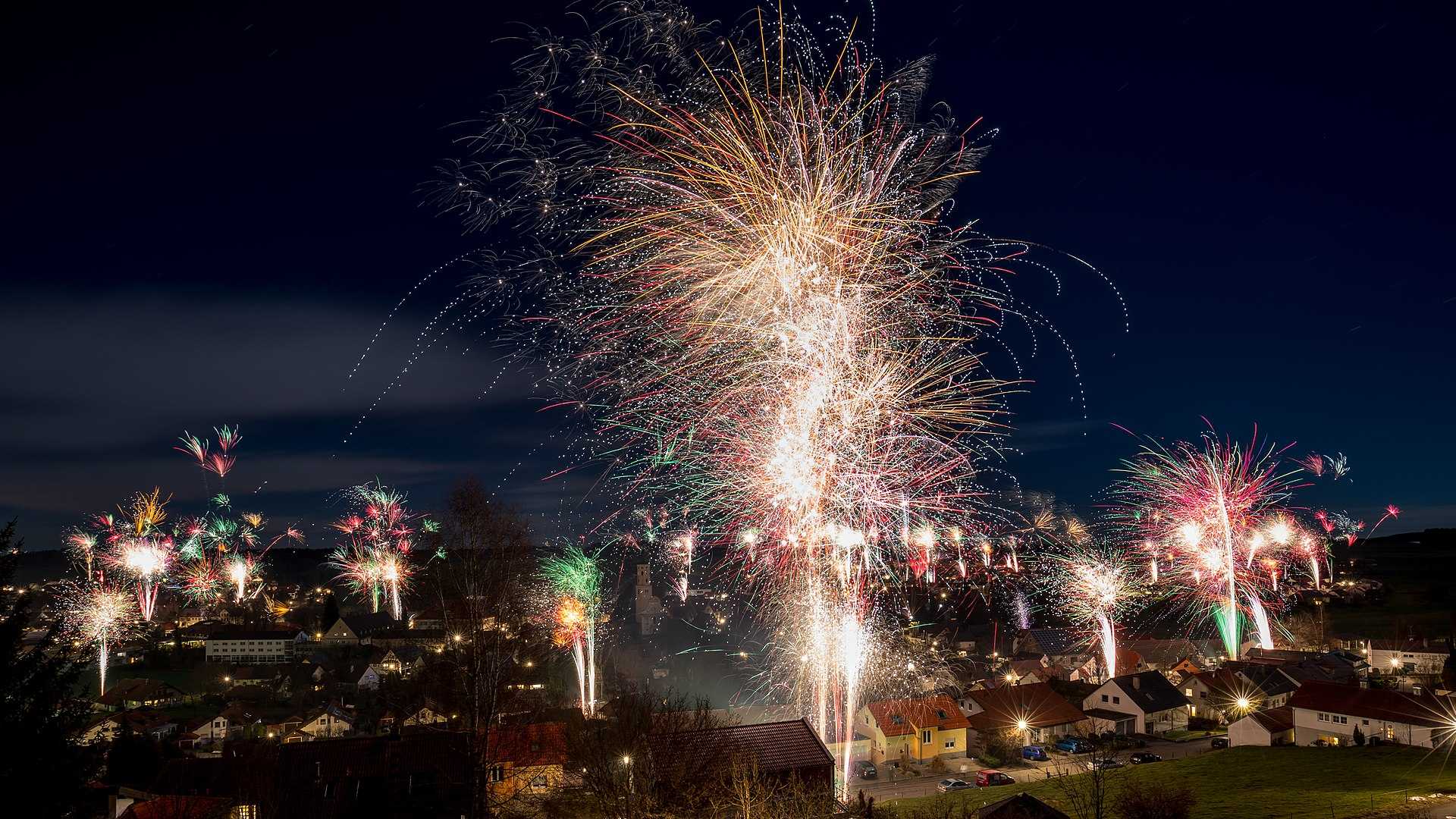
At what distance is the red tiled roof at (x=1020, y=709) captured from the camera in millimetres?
37031

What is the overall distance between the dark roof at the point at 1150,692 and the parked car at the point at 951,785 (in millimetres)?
14427

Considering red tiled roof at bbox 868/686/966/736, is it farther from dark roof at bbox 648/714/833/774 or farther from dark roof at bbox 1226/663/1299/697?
dark roof at bbox 1226/663/1299/697

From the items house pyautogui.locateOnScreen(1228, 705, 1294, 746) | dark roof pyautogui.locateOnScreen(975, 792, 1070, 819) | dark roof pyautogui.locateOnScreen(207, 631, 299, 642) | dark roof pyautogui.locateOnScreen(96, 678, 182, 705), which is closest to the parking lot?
house pyautogui.locateOnScreen(1228, 705, 1294, 746)

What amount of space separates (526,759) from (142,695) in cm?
3764

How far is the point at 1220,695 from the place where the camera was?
Answer: 41.2m

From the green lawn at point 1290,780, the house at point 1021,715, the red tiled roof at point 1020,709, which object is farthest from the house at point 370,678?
the green lawn at point 1290,780

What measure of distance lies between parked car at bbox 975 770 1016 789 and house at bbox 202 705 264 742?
32120 millimetres

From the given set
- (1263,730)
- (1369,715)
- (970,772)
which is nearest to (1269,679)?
(1369,715)

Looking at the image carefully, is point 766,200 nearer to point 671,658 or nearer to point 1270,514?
point 671,658

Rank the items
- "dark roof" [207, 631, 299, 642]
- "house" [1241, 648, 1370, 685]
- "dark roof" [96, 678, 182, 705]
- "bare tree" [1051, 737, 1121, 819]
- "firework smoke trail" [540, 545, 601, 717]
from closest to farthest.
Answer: "bare tree" [1051, 737, 1121, 819] → "firework smoke trail" [540, 545, 601, 717] → "house" [1241, 648, 1370, 685] → "dark roof" [96, 678, 182, 705] → "dark roof" [207, 631, 299, 642]

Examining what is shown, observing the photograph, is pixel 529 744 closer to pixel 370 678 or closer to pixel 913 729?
pixel 913 729

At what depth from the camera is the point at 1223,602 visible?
4847 cm

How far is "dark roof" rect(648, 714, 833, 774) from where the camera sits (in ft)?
64.5

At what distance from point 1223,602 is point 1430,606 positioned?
37063 millimetres
